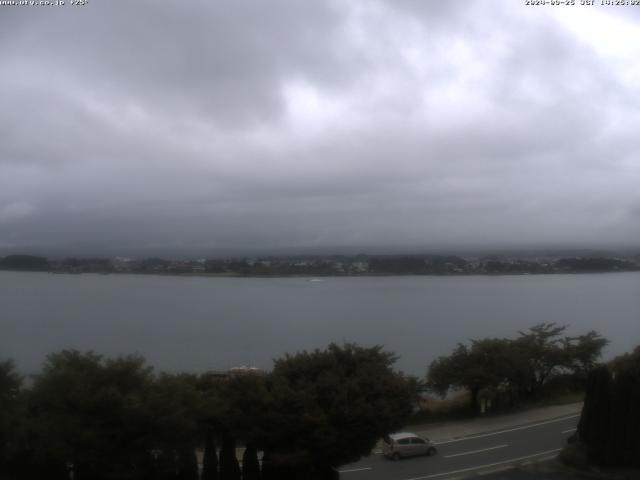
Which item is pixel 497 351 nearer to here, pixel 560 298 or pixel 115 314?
pixel 115 314

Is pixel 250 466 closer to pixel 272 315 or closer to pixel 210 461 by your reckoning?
pixel 210 461

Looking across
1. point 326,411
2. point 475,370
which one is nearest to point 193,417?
point 326,411

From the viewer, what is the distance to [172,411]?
10109 mm

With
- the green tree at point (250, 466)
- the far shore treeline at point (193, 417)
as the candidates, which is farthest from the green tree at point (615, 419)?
the green tree at point (250, 466)

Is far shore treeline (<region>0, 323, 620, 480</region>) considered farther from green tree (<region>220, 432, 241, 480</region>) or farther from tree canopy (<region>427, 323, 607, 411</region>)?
tree canopy (<region>427, 323, 607, 411</region>)

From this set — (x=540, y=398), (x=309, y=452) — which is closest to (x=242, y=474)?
(x=309, y=452)

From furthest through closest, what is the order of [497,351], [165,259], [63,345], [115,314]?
[165,259] → [115,314] → [63,345] → [497,351]

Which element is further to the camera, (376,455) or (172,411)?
(376,455)

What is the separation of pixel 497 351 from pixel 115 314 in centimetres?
3269

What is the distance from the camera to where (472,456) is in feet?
51.2

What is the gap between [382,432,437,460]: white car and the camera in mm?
15461

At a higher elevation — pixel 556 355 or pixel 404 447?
pixel 556 355

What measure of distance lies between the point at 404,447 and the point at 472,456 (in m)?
1.71

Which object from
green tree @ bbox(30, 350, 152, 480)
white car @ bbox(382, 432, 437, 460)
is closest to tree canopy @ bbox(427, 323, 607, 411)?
white car @ bbox(382, 432, 437, 460)
